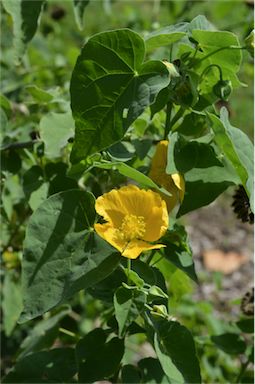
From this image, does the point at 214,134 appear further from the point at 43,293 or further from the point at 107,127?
the point at 43,293

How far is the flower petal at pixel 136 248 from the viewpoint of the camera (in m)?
1.00

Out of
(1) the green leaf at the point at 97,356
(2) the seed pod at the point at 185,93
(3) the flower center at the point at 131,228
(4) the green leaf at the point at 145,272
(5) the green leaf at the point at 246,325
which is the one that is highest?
(2) the seed pod at the point at 185,93

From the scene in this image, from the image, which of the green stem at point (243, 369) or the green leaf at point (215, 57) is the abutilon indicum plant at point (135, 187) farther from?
the green stem at point (243, 369)

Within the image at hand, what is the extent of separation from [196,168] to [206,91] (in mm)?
122

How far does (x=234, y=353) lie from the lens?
1.49 metres

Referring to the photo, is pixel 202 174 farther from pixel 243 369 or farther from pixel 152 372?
pixel 243 369

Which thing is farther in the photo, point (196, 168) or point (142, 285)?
point (196, 168)

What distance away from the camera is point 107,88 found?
41.7 inches

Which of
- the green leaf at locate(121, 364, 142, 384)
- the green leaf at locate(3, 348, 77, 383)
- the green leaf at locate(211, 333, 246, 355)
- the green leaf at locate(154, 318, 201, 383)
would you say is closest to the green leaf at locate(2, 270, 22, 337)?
the green leaf at locate(3, 348, 77, 383)

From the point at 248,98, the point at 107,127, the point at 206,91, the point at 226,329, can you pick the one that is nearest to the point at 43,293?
the point at 107,127

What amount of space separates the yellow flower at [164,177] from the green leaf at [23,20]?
31 centimetres

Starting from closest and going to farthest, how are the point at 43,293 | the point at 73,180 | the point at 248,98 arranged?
the point at 43,293 → the point at 73,180 → the point at 248,98

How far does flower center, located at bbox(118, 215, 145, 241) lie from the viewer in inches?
41.0

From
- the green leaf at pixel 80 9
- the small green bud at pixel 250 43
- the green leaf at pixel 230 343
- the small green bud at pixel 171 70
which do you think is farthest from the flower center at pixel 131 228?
the green leaf at pixel 230 343
